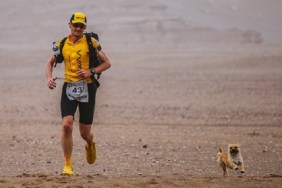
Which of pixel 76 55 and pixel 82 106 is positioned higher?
pixel 76 55

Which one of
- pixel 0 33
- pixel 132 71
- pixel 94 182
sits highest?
pixel 0 33

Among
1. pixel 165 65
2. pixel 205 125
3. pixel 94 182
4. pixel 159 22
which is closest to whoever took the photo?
pixel 94 182

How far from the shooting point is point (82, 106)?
1002 cm

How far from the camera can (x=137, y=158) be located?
13539mm

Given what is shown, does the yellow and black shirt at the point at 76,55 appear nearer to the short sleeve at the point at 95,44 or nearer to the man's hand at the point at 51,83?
the short sleeve at the point at 95,44

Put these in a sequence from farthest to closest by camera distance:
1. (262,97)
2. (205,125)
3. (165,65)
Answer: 1. (165,65)
2. (262,97)
3. (205,125)

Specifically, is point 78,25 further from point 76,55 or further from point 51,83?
point 51,83

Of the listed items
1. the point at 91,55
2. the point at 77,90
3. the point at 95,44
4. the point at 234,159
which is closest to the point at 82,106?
the point at 77,90

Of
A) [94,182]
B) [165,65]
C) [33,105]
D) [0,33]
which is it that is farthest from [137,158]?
[0,33]

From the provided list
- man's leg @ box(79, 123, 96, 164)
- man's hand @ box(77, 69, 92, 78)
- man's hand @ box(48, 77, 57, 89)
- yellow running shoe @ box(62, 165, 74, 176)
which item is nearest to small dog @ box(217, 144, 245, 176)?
man's leg @ box(79, 123, 96, 164)

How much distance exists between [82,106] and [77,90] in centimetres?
25

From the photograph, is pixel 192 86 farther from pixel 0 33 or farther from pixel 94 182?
pixel 0 33

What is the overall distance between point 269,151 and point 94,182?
5867mm

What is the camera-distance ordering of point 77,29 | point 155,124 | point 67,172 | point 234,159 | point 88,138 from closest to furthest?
point 77,29, point 67,172, point 88,138, point 234,159, point 155,124
